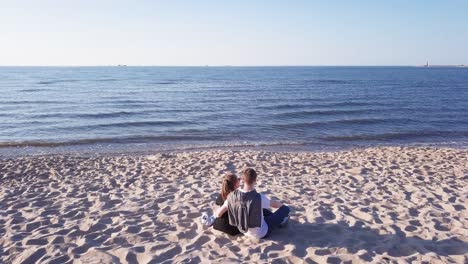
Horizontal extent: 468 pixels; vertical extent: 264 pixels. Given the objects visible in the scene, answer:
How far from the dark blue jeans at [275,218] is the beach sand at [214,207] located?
161mm

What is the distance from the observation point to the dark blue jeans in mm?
6242

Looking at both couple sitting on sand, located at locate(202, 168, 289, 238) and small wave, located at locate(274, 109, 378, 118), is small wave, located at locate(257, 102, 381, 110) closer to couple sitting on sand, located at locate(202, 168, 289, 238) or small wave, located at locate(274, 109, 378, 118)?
small wave, located at locate(274, 109, 378, 118)

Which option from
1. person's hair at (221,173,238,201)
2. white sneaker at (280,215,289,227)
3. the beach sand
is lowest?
the beach sand

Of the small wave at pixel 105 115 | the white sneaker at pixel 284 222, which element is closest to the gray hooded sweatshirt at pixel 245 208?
the white sneaker at pixel 284 222

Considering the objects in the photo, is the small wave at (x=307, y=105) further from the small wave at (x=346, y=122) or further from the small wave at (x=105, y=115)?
the small wave at (x=105, y=115)

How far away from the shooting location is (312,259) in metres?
5.51

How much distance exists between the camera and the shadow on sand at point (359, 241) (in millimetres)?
5746

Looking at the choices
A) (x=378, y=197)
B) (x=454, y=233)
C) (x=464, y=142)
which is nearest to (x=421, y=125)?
(x=464, y=142)

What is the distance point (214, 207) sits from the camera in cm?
772

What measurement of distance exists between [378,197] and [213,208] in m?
3.58

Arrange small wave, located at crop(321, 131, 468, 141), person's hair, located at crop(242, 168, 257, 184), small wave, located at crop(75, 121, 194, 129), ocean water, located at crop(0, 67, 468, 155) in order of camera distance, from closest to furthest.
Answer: person's hair, located at crop(242, 168, 257, 184), ocean water, located at crop(0, 67, 468, 155), small wave, located at crop(321, 131, 468, 141), small wave, located at crop(75, 121, 194, 129)

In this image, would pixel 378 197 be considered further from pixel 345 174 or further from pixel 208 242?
pixel 208 242

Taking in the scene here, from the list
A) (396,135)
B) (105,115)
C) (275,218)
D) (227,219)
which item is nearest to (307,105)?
(396,135)

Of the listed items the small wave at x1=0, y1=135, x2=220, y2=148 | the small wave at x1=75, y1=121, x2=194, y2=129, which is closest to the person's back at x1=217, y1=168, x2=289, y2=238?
the small wave at x1=0, y1=135, x2=220, y2=148
